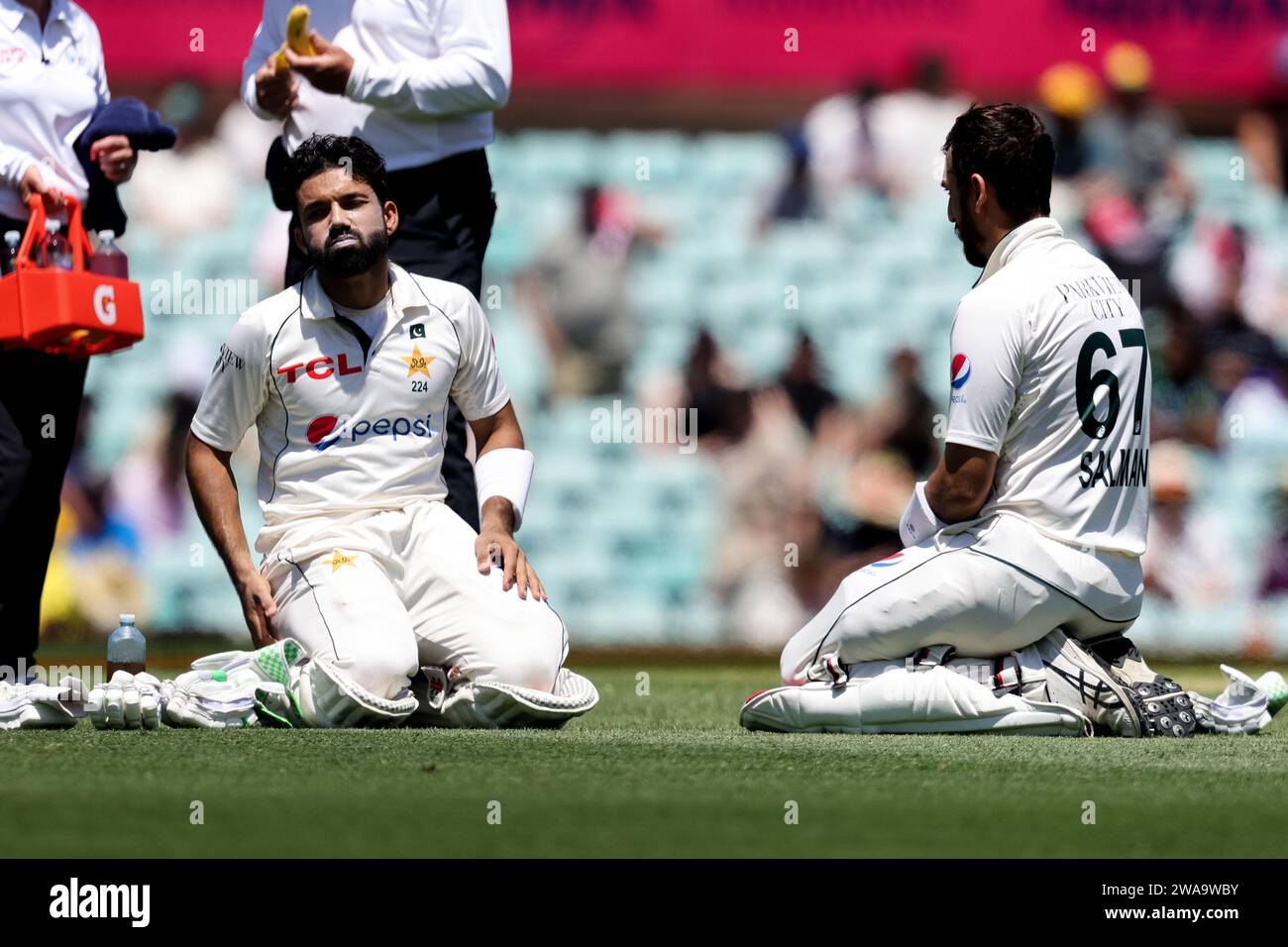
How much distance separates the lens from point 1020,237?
14.6ft

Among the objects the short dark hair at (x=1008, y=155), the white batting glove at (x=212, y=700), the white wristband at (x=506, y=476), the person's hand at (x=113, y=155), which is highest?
the person's hand at (x=113, y=155)

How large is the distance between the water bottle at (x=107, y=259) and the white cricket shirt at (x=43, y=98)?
13 cm

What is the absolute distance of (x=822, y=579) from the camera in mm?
8188

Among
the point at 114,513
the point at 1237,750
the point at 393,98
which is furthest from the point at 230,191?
the point at 1237,750

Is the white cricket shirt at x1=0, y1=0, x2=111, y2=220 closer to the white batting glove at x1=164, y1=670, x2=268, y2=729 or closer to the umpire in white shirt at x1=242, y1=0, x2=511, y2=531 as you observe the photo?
the umpire in white shirt at x1=242, y1=0, x2=511, y2=531

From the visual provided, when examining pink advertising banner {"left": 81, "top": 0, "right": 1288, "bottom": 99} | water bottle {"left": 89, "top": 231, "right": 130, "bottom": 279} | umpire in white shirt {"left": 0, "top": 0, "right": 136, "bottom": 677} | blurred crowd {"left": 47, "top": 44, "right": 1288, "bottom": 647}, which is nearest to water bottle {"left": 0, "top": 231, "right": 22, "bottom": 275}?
umpire in white shirt {"left": 0, "top": 0, "right": 136, "bottom": 677}

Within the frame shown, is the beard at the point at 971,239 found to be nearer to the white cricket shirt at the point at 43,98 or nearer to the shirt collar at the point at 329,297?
the shirt collar at the point at 329,297

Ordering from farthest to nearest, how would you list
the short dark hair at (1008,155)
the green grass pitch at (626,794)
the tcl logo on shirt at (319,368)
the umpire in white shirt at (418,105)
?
the umpire in white shirt at (418,105), the tcl logo on shirt at (319,368), the short dark hair at (1008,155), the green grass pitch at (626,794)

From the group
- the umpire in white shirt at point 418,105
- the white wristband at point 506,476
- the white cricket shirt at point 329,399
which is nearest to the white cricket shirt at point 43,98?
the umpire in white shirt at point 418,105

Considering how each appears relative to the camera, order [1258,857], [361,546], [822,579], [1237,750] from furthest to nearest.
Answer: [822,579] → [361,546] → [1237,750] → [1258,857]

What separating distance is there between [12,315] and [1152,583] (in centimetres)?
525

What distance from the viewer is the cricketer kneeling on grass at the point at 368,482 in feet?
14.6

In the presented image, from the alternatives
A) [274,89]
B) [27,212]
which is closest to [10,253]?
[27,212]
